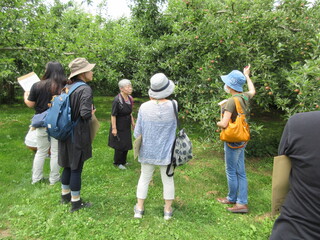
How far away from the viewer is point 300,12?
5512 millimetres

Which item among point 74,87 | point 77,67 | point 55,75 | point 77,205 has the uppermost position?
point 77,67

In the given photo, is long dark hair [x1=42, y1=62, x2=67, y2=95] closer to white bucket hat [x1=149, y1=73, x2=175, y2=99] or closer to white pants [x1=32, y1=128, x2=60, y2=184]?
white pants [x1=32, y1=128, x2=60, y2=184]

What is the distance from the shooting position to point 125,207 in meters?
3.83

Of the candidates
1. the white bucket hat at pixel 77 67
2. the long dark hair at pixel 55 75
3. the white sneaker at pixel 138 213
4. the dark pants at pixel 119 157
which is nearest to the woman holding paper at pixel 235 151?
the white sneaker at pixel 138 213

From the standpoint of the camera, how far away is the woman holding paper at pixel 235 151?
343 centimetres

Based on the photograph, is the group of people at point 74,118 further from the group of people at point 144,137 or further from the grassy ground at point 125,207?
the grassy ground at point 125,207

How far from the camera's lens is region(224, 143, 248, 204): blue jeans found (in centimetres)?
360

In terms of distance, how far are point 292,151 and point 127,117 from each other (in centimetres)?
388

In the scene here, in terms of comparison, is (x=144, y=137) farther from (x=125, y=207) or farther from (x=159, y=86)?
(x=125, y=207)

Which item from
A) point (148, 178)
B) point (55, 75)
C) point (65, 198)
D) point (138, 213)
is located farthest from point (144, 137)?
point (55, 75)

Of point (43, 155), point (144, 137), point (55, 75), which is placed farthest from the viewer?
point (43, 155)

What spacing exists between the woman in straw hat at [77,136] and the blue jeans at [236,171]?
A: 189cm

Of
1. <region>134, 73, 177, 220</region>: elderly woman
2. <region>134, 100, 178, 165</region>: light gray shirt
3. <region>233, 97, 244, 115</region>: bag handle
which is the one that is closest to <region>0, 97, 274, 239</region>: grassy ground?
<region>134, 73, 177, 220</region>: elderly woman

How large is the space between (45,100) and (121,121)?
4.78 feet
